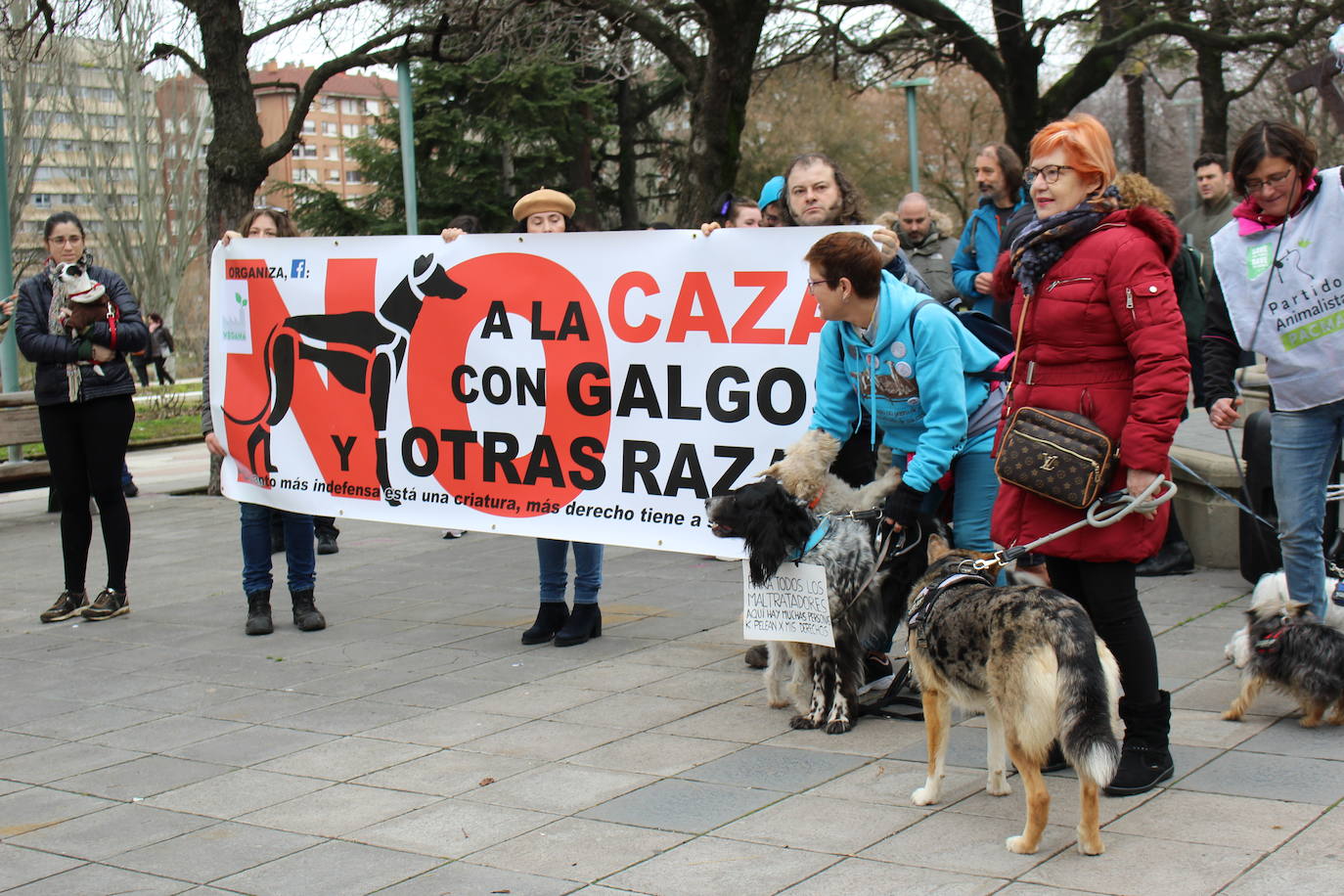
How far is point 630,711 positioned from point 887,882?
204 centimetres

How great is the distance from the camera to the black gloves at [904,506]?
4.89 metres

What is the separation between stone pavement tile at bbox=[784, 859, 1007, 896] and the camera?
12.0ft

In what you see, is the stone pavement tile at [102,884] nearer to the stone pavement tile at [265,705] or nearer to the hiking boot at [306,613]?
the stone pavement tile at [265,705]

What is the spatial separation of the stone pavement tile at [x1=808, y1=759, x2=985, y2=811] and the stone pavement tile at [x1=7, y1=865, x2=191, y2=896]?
2.00 m

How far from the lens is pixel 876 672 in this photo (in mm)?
5762

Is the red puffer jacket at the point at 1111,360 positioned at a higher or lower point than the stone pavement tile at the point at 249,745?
higher

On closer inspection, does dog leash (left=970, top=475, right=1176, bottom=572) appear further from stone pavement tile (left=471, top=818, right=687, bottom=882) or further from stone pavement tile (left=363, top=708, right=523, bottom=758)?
stone pavement tile (left=363, top=708, right=523, bottom=758)

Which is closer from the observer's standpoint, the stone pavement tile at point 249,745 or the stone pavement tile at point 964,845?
the stone pavement tile at point 964,845

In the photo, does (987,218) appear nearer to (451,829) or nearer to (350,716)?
(350,716)

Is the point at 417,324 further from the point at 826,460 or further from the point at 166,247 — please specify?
the point at 166,247

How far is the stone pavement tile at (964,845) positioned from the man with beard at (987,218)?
12.9ft

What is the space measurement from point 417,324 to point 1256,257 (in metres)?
3.95

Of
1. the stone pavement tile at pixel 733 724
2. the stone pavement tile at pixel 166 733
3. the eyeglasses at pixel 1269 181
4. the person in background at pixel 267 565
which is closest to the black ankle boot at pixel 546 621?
the person in background at pixel 267 565

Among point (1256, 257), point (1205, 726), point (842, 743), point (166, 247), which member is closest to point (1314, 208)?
point (1256, 257)
